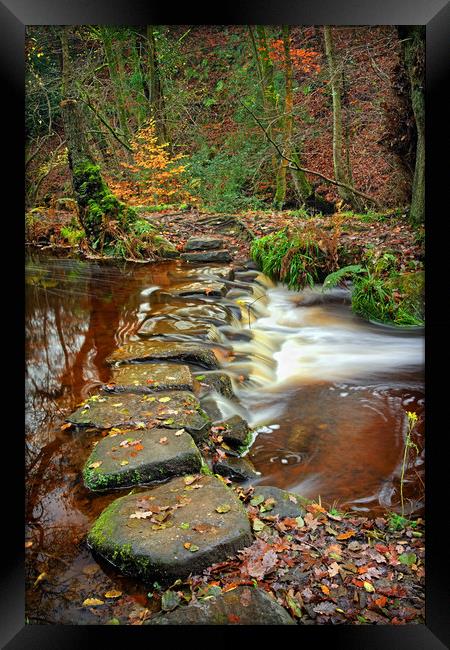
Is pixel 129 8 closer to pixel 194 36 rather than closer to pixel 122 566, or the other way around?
pixel 194 36

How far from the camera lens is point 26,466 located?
242 cm

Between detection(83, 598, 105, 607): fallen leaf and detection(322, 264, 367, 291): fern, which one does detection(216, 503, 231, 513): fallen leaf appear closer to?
Answer: detection(83, 598, 105, 607): fallen leaf

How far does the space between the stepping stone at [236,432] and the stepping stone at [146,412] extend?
0.54 ft

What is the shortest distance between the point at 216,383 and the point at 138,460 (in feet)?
3.57

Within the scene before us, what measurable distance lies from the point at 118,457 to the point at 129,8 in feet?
6.39

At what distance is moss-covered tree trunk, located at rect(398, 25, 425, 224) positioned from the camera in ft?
8.38

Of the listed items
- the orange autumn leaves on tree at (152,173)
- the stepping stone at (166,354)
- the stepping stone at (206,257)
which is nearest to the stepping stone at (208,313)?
the stepping stone at (166,354)

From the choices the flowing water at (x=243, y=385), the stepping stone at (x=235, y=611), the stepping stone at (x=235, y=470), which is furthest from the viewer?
the stepping stone at (x=235, y=470)

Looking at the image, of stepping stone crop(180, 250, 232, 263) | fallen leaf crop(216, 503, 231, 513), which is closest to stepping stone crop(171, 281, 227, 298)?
stepping stone crop(180, 250, 232, 263)

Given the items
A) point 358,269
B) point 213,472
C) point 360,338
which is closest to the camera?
point 213,472

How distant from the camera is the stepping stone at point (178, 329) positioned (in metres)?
3.89

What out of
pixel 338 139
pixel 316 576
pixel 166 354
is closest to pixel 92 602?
pixel 316 576
